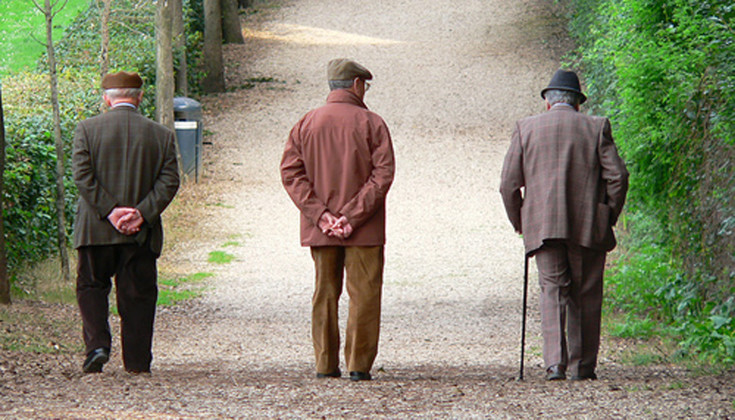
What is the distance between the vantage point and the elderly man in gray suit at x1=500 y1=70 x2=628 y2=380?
20.6ft

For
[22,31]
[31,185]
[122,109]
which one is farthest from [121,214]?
[22,31]

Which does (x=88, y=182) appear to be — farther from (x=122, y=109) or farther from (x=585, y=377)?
(x=585, y=377)

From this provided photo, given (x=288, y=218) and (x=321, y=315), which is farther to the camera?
(x=288, y=218)

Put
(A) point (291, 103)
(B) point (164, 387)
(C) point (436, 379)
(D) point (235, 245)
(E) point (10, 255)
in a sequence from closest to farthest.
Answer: (B) point (164, 387), (C) point (436, 379), (E) point (10, 255), (D) point (235, 245), (A) point (291, 103)

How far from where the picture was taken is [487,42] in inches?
1168

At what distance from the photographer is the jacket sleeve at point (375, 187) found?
20.5ft

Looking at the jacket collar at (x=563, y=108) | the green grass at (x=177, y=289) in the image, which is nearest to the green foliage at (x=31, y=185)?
the green grass at (x=177, y=289)

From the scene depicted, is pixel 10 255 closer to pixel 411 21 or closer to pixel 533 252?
pixel 533 252

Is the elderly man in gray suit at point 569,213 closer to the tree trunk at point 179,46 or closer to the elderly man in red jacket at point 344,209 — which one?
the elderly man in red jacket at point 344,209

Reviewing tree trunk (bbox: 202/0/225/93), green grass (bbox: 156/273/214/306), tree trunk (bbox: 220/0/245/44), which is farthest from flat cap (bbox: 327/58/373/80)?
tree trunk (bbox: 220/0/245/44)

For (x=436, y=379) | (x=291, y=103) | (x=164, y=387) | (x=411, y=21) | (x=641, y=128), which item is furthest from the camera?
(x=411, y=21)

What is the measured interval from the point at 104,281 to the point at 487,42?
80.1ft

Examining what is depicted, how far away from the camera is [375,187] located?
6.26 meters

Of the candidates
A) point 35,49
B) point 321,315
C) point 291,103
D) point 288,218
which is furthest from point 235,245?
point 35,49
